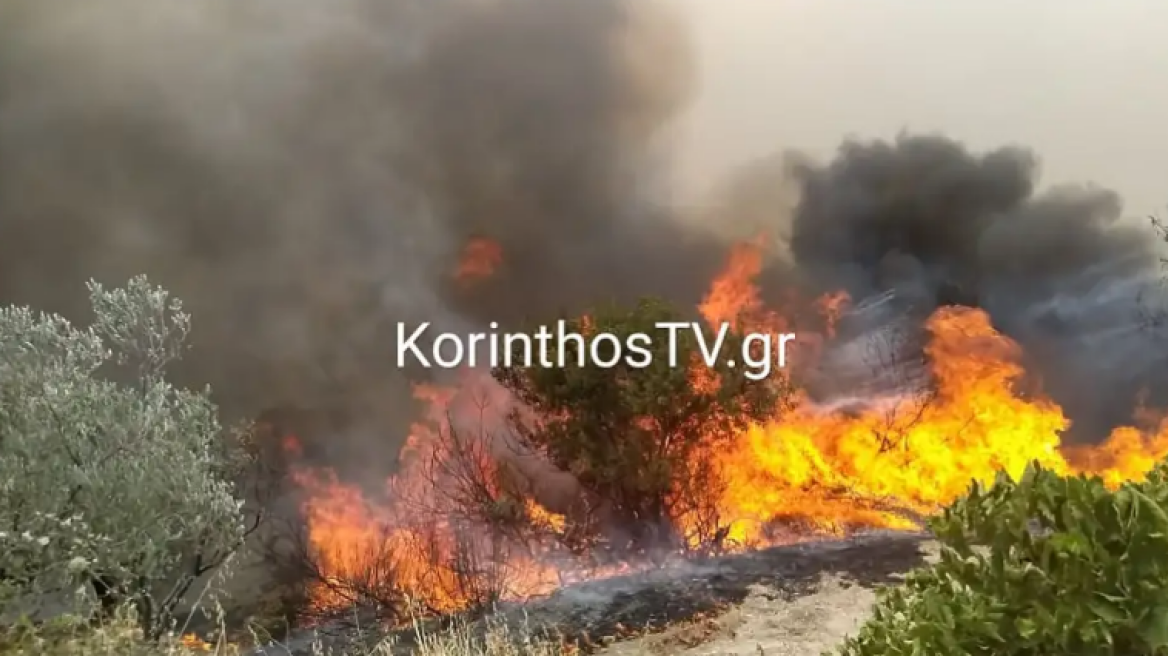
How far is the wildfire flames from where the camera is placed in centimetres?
583

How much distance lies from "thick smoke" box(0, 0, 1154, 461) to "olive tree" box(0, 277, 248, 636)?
47cm

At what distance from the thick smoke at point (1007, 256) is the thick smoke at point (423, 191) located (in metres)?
0.01

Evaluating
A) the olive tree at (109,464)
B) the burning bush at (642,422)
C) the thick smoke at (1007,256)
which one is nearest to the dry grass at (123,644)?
the olive tree at (109,464)

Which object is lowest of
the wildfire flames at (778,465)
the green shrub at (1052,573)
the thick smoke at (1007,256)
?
the green shrub at (1052,573)

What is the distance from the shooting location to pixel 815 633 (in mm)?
5227

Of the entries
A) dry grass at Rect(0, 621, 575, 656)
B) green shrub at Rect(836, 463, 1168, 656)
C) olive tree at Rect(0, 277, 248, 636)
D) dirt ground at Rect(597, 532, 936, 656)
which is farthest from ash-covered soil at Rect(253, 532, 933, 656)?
green shrub at Rect(836, 463, 1168, 656)

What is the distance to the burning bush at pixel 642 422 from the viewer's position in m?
5.93

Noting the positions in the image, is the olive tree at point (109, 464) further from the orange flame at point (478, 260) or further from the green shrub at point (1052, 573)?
the green shrub at point (1052, 573)

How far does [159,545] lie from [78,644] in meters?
1.27

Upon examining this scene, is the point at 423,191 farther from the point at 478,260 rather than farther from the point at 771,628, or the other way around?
the point at 771,628

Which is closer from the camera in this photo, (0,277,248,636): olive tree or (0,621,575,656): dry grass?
(0,621,575,656): dry grass

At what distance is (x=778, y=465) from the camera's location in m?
6.16

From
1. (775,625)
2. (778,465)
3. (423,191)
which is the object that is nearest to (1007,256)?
(778,465)

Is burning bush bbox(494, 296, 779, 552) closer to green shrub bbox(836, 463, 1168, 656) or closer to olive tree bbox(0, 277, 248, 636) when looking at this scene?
olive tree bbox(0, 277, 248, 636)
